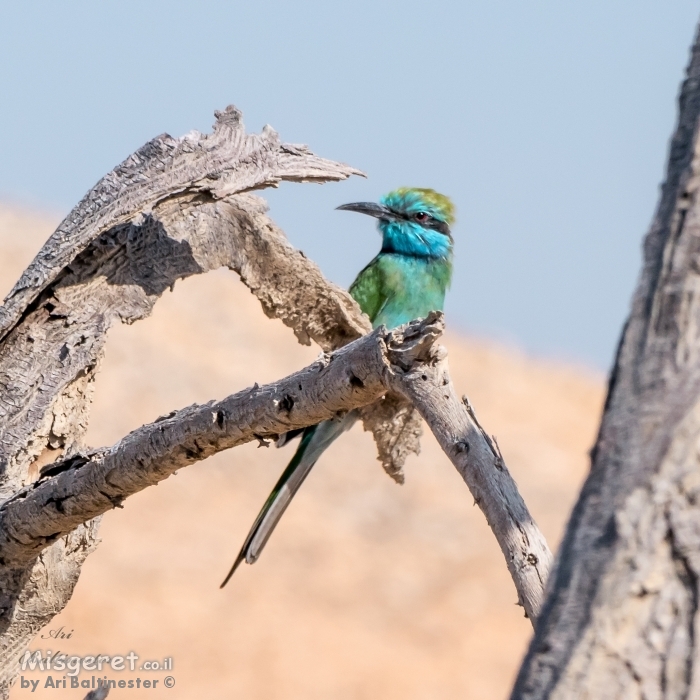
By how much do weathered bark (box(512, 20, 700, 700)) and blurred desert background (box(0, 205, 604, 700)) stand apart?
23.5 ft

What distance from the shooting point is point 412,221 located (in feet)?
19.6

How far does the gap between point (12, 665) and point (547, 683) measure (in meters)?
2.16

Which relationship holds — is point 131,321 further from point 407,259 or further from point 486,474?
point 407,259

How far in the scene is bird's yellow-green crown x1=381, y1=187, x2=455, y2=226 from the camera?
236 inches

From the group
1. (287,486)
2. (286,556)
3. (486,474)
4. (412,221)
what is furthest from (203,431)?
(286,556)

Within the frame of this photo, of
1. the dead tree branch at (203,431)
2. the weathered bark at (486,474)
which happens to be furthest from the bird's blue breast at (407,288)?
the weathered bark at (486,474)

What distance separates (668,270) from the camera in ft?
4.71

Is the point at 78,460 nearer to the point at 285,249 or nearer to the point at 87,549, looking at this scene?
the point at 87,549

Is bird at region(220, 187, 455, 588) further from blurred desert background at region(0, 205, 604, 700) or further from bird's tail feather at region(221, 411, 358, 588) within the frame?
blurred desert background at region(0, 205, 604, 700)

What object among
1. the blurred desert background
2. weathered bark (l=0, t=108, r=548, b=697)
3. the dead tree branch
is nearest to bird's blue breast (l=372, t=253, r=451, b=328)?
weathered bark (l=0, t=108, r=548, b=697)

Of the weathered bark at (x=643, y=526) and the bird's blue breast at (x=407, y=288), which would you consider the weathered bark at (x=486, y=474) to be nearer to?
the weathered bark at (x=643, y=526)

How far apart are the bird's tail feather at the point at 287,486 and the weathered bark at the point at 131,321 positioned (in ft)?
2.11

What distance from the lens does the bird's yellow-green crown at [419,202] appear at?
5988 millimetres

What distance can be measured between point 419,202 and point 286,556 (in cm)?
837
